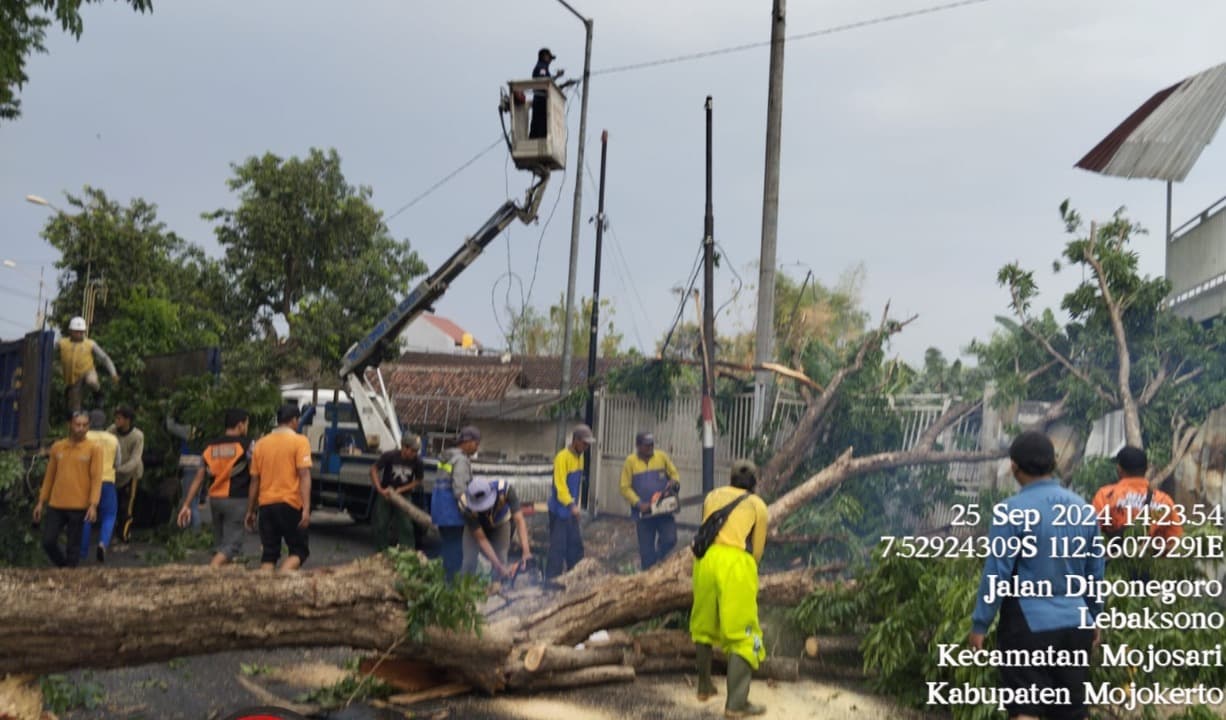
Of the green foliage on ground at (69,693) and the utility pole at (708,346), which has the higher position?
the utility pole at (708,346)

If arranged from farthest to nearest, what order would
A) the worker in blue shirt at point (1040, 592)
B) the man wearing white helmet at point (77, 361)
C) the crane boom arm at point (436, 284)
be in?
the crane boom arm at point (436, 284)
the man wearing white helmet at point (77, 361)
the worker in blue shirt at point (1040, 592)

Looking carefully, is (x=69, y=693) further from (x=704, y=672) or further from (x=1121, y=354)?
(x=1121, y=354)

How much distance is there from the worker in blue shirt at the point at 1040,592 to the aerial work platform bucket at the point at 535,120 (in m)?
8.17

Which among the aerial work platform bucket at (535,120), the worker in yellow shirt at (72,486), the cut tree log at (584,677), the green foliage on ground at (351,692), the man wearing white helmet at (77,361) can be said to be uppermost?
the aerial work platform bucket at (535,120)

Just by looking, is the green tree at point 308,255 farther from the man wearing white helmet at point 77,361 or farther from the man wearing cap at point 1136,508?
the man wearing cap at point 1136,508

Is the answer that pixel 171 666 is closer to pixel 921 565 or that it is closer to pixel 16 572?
pixel 16 572

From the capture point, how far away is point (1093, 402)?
9.67 m

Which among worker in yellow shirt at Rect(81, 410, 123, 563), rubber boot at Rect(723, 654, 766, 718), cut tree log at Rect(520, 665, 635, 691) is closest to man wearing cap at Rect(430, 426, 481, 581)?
cut tree log at Rect(520, 665, 635, 691)

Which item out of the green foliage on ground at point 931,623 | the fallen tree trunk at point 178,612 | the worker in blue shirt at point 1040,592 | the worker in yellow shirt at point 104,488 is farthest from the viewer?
the worker in yellow shirt at point 104,488

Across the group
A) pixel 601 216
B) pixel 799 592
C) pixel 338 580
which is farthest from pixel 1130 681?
pixel 601 216

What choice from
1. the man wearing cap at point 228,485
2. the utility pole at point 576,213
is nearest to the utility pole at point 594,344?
the utility pole at point 576,213

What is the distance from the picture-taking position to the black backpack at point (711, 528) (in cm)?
604

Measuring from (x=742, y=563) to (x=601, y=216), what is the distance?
1280 centimetres

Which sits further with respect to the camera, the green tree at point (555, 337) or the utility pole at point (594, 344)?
the green tree at point (555, 337)
